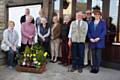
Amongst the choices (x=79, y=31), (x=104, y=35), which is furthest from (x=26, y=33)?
(x=104, y=35)

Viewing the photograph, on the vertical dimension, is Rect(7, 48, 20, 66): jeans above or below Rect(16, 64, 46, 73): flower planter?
above

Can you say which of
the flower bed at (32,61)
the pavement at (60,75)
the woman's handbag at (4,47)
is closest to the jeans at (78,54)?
the pavement at (60,75)

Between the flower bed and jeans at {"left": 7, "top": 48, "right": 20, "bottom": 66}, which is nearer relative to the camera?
the flower bed

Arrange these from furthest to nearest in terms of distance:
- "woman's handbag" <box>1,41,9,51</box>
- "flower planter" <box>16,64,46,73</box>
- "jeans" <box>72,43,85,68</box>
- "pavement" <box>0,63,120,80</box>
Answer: "woman's handbag" <box>1,41,9,51</box>
"jeans" <box>72,43,85,68</box>
"flower planter" <box>16,64,46,73</box>
"pavement" <box>0,63,120,80</box>

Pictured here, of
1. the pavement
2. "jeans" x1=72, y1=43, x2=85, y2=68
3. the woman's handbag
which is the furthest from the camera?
the woman's handbag

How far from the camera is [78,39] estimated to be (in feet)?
24.8

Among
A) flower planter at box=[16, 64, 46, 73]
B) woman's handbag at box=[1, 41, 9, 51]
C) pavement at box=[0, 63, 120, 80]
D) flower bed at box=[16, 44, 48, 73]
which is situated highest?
woman's handbag at box=[1, 41, 9, 51]

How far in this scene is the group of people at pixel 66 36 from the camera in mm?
7504

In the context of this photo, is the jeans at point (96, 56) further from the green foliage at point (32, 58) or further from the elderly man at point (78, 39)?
the green foliage at point (32, 58)

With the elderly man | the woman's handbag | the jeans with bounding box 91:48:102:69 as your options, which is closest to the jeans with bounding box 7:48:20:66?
the woman's handbag

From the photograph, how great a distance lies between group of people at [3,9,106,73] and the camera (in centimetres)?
750

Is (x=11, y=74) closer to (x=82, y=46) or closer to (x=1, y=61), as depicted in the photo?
(x=1, y=61)

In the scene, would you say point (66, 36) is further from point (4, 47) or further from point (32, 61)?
point (4, 47)

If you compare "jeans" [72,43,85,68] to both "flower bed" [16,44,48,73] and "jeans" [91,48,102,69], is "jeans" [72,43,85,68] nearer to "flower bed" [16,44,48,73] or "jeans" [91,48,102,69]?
"jeans" [91,48,102,69]
